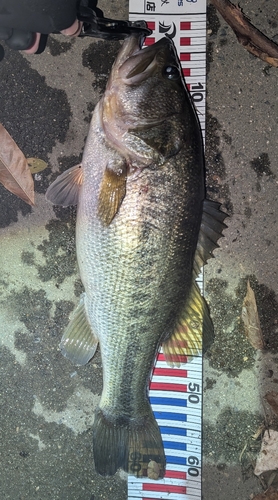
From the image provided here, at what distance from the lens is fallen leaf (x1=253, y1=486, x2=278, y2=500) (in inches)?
102

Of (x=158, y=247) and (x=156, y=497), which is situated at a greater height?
(x=158, y=247)

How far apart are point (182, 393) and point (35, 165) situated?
1723mm

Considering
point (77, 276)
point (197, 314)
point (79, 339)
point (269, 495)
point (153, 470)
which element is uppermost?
point (77, 276)

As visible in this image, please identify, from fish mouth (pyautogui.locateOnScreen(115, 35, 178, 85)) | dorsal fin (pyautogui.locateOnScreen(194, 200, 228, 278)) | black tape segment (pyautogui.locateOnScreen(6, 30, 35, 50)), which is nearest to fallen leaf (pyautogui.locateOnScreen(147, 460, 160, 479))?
dorsal fin (pyautogui.locateOnScreen(194, 200, 228, 278))

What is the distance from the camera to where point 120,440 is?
226 centimetres

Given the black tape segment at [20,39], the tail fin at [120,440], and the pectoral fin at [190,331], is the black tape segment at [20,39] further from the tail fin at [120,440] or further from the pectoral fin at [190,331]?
the tail fin at [120,440]

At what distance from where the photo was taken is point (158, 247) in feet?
6.22

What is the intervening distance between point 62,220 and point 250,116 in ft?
4.53

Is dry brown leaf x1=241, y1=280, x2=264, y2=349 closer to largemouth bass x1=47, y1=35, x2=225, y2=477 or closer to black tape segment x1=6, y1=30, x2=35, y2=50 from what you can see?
largemouth bass x1=47, y1=35, x2=225, y2=477

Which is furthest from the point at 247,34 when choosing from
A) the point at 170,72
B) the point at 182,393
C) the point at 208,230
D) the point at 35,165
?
the point at 182,393

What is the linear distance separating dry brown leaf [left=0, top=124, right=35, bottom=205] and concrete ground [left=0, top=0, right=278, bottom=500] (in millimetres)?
92

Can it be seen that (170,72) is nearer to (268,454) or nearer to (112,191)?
(112,191)

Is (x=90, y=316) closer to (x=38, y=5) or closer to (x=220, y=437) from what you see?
(x=220, y=437)

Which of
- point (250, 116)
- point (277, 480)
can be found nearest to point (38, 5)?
point (250, 116)
